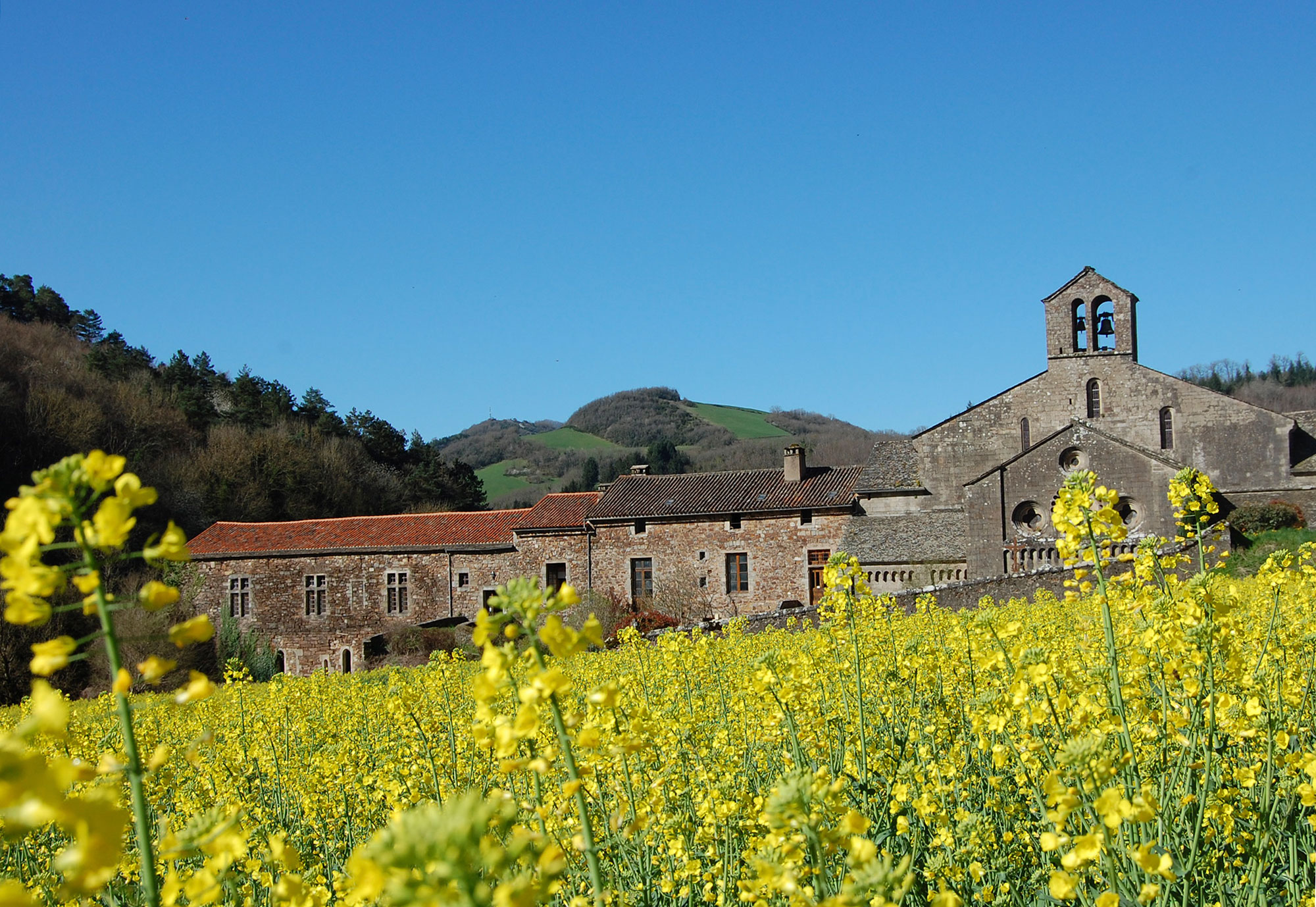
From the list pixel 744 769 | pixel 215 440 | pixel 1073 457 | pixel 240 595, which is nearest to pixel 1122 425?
pixel 1073 457

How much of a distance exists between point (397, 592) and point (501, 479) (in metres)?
51.1

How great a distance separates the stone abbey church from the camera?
2789 centimetres

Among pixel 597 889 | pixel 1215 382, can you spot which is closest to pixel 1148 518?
pixel 597 889

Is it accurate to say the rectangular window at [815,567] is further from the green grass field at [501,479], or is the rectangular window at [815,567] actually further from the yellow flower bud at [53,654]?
the green grass field at [501,479]

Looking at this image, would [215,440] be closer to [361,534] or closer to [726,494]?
[361,534]

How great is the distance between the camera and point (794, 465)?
32.7 metres

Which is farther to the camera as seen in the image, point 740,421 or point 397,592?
point 740,421

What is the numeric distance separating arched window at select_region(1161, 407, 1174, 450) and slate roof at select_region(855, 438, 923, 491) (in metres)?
7.38

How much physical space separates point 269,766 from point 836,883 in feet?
14.9

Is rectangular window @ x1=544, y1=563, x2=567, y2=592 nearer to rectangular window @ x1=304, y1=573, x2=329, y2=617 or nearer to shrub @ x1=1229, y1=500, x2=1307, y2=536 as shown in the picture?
rectangular window @ x1=304, y1=573, x2=329, y2=617

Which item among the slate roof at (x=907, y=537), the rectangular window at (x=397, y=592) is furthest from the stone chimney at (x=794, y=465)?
the rectangular window at (x=397, y=592)

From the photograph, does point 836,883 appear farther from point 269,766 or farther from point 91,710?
point 91,710

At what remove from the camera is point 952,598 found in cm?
2169

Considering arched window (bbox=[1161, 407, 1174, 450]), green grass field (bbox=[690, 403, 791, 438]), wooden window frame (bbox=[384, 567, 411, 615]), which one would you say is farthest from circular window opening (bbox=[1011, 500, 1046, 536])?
green grass field (bbox=[690, 403, 791, 438])
